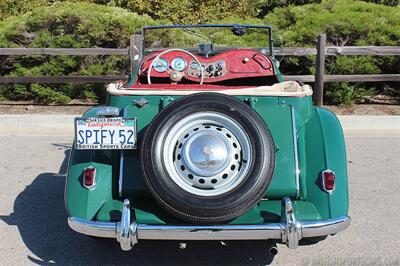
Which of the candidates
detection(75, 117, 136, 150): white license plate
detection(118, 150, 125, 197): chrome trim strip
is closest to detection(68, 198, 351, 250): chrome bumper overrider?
detection(118, 150, 125, 197): chrome trim strip

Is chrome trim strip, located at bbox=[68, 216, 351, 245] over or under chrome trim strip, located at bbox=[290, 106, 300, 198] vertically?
under

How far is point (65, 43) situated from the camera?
33.2 feet

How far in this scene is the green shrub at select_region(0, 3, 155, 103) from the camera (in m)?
10.1

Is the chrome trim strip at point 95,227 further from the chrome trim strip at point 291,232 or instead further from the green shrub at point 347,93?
the green shrub at point 347,93

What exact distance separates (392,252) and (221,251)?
4.21 feet

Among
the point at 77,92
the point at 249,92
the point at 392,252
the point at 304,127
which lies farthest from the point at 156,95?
the point at 77,92

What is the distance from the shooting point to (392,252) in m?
4.45

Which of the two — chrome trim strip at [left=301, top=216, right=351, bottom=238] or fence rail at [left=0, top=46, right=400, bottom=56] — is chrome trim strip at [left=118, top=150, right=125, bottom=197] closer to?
chrome trim strip at [left=301, top=216, right=351, bottom=238]

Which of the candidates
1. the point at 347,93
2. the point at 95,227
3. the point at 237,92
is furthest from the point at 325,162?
the point at 347,93

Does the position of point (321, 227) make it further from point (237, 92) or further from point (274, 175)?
point (237, 92)

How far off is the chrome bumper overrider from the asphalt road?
2.38ft

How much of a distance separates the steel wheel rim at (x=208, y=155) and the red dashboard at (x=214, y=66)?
1.73m

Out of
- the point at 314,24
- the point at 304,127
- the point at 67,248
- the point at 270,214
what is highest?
the point at 314,24

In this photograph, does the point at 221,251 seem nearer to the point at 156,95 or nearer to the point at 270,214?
the point at 270,214
